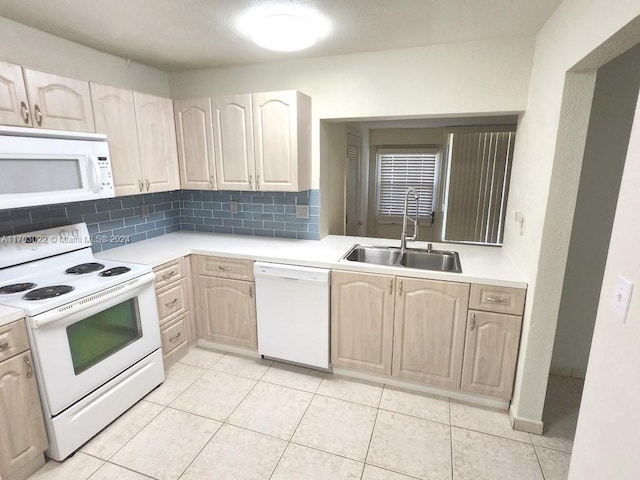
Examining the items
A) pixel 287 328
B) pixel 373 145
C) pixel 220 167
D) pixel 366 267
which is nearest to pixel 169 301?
pixel 287 328

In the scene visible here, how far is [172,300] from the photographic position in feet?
8.26

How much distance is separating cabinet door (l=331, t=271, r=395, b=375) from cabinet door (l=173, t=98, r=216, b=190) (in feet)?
4.49

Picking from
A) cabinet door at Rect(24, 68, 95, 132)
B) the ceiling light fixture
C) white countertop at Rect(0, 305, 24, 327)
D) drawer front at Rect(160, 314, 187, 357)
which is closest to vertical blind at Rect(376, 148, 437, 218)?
the ceiling light fixture

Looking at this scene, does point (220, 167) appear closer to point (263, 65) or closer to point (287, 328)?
point (263, 65)

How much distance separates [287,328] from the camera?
8.13 feet

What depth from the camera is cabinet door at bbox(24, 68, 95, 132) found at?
5.93 feet

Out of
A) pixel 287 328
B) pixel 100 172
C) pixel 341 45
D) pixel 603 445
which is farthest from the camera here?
pixel 287 328

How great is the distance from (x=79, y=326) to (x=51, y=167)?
0.88m

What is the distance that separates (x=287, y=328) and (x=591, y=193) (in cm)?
221

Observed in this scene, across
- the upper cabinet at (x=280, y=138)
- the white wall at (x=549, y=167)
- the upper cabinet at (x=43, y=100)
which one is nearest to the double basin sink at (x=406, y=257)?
the white wall at (x=549, y=167)

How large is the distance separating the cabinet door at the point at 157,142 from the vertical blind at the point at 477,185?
317 cm

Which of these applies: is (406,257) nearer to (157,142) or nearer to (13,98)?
(157,142)

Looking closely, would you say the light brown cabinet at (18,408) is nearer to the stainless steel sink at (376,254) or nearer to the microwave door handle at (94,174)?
the microwave door handle at (94,174)

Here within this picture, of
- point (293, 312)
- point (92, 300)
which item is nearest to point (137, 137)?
point (92, 300)
